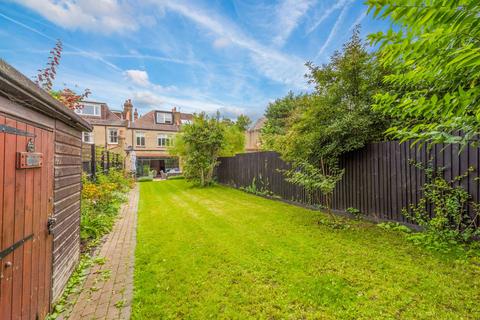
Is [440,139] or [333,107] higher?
[333,107]

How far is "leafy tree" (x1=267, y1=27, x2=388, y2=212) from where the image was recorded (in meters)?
5.25

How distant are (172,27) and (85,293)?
8045mm

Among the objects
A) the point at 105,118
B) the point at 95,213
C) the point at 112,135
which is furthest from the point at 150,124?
the point at 95,213

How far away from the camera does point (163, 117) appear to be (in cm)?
2675

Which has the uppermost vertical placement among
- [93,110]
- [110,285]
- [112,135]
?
[93,110]

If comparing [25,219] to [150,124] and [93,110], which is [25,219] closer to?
[93,110]

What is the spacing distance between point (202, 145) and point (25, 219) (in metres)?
11.1

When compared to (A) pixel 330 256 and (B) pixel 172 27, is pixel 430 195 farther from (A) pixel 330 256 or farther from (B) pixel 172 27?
(B) pixel 172 27

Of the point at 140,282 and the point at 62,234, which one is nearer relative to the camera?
the point at 62,234

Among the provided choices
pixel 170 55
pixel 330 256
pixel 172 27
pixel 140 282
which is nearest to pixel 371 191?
pixel 330 256

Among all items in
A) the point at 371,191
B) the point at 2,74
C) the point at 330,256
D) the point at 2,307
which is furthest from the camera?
the point at 371,191

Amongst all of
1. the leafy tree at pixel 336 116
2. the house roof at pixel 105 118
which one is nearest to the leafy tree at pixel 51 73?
the leafy tree at pixel 336 116

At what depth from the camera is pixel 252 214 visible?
263 inches

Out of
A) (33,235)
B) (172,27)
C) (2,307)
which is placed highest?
(172,27)
